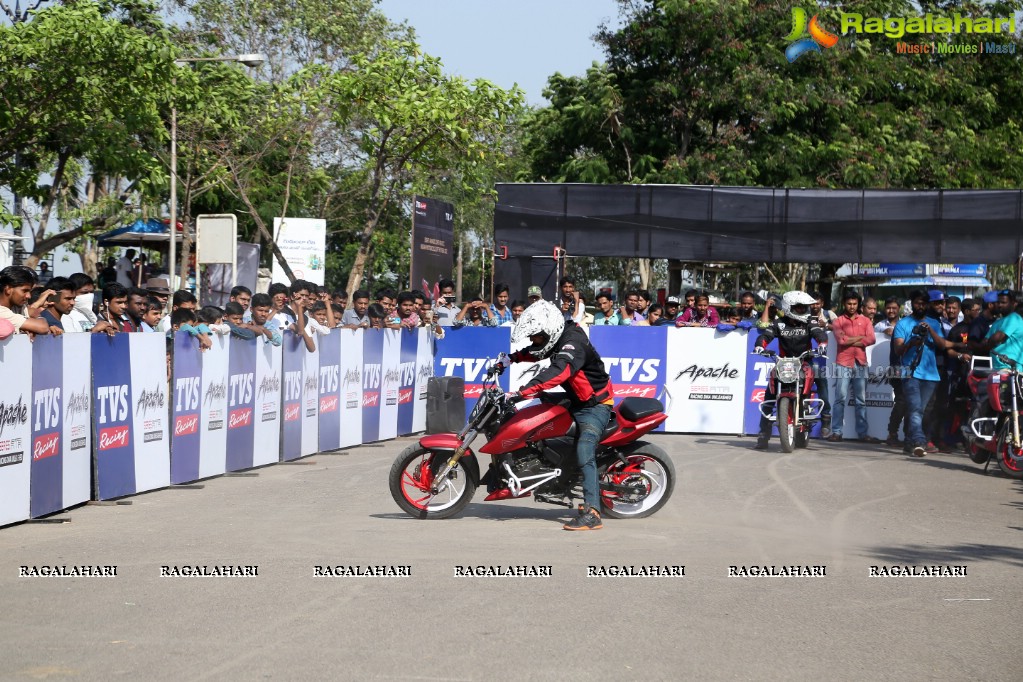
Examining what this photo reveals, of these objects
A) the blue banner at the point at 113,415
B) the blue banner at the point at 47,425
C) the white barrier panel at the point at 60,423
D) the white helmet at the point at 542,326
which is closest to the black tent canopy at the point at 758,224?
the blue banner at the point at 113,415

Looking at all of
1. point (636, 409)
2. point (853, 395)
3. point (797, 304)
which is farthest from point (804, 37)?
point (636, 409)

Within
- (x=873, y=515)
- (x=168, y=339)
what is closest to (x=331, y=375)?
(x=168, y=339)

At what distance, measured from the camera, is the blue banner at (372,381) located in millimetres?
16516

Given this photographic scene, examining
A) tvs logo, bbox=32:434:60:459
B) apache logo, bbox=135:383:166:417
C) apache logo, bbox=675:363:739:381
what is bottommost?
tvs logo, bbox=32:434:60:459

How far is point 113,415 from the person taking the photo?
1114 centimetres

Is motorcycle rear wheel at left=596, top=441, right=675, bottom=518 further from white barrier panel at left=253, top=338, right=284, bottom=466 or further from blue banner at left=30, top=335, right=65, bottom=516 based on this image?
white barrier panel at left=253, top=338, right=284, bottom=466

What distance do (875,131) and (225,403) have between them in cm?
2881

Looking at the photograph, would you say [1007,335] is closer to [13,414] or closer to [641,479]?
[641,479]

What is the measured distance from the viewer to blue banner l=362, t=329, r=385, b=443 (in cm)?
1652

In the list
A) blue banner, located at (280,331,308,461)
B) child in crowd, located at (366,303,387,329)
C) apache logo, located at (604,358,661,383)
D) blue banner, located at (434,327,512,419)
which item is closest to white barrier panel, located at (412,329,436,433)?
blue banner, located at (434,327,512,419)

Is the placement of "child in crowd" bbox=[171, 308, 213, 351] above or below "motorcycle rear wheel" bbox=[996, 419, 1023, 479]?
above

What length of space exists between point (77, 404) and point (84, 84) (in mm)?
10290

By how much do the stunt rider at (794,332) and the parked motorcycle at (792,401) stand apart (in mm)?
120

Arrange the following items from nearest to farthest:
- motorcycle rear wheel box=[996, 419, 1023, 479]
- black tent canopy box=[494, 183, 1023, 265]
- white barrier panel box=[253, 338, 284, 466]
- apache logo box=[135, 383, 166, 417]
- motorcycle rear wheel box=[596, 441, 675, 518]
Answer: motorcycle rear wheel box=[596, 441, 675, 518], apache logo box=[135, 383, 166, 417], white barrier panel box=[253, 338, 284, 466], motorcycle rear wheel box=[996, 419, 1023, 479], black tent canopy box=[494, 183, 1023, 265]
